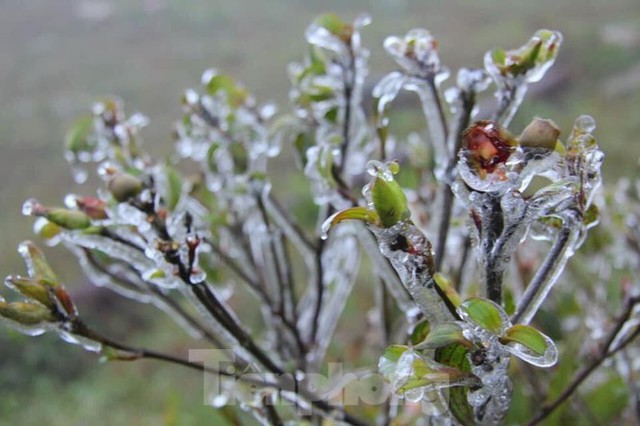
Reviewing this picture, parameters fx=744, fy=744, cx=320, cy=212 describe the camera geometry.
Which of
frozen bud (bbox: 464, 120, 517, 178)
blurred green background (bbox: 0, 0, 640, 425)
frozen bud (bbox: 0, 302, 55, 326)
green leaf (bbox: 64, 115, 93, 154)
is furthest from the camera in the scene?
blurred green background (bbox: 0, 0, 640, 425)

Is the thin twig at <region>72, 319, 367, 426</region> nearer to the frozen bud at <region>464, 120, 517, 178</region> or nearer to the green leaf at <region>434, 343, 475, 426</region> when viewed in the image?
the green leaf at <region>434, 343, 475, 426</region>

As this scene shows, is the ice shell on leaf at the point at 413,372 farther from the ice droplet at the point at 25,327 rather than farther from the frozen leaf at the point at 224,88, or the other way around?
the frozen leaf at the point at 224,88

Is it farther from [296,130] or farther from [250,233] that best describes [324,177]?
[250,233]

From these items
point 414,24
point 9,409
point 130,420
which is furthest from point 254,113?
point 414,24

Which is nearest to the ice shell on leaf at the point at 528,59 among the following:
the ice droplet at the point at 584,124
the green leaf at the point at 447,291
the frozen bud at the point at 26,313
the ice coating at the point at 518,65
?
the ice coating at the point at 518,65

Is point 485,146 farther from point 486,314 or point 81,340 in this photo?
point 81,340

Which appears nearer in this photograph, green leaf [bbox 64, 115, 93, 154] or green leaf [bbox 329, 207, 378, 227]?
green leaf [bbox 329, 207, 378, 227]

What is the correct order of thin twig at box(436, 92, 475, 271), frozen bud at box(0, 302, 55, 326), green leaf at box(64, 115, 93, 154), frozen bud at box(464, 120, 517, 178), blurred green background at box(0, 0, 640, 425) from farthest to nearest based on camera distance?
blurred green background at box(0, 0, 640, 425)
green leaf at box(64, 115, 93, 154)
thin twig at box(436, 92, 475, 271)
frozen bud at box(0, 302, 55, 326)
frozen bud at box(464, 120, 517, 178)

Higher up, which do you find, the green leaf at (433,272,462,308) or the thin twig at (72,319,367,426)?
the green leaf at (433,272,462,308)

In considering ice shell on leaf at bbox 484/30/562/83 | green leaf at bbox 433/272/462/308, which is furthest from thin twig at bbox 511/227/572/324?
ice shell on leaf at bbox 484/30/562/83
